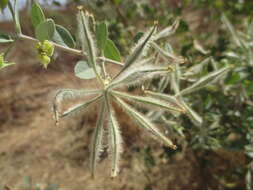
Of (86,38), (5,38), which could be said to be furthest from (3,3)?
(86,38)

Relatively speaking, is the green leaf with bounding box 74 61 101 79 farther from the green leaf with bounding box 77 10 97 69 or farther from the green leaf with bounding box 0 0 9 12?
the green leaf with bounding box 0 0 9 12

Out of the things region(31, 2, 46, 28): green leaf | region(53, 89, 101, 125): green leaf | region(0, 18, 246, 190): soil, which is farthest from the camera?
region(0, 18, 246, 190): soil

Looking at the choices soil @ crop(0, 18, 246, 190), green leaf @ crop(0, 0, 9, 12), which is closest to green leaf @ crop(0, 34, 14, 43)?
green leaf @ crop(0, 0, 9, 12)

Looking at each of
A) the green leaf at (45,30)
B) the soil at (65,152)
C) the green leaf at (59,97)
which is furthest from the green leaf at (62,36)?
the soil at (65,152)

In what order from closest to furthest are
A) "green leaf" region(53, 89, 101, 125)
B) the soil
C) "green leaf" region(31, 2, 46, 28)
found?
1. "green leaf" region(53, 89, 101, 125)
2. "green leaf" region(31, 2, 46, 28)
3. the soil

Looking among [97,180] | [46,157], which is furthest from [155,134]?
[46,157]

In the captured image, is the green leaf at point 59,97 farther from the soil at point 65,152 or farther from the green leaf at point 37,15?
the soil at point 65,152
